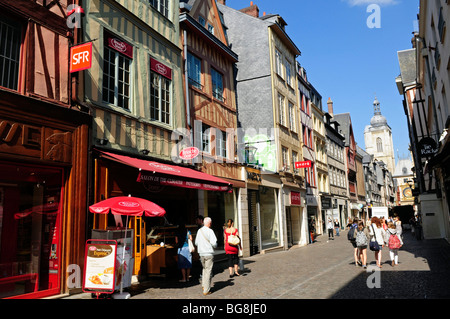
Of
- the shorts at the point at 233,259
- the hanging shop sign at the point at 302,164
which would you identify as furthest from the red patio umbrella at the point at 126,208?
the hanging shop sign at the point at 302,164

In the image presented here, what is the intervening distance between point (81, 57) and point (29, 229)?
4113 millimetres

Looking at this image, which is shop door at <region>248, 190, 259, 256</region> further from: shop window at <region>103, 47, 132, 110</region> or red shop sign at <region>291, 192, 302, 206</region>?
shop window at <region>103, 47, 132, 110</region>

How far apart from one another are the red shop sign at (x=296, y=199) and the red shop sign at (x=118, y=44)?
14.7m

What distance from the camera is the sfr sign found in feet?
27.1

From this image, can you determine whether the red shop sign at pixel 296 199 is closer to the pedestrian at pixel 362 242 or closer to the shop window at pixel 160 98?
the pedestrian at pixel 362 242

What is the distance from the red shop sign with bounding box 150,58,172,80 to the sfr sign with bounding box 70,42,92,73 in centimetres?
352

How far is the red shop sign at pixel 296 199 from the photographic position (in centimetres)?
2258

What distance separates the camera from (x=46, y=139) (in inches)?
307

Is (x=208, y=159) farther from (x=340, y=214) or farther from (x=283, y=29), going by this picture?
(x=340, y=214)

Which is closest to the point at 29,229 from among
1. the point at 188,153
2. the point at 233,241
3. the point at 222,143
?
the point at 233,241

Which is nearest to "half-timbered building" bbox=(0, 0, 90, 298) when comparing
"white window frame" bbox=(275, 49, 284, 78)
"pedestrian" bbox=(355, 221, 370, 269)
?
"pedestrian" bbox=(355, 221, 370, 269)

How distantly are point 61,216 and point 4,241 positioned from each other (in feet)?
3.89

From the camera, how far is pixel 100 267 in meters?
7.09
